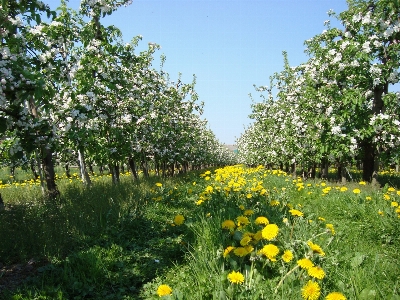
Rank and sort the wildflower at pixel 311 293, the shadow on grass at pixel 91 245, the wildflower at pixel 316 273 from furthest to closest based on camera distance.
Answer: the shadow on grass at pixel 91 245 < the wildflower at pixel 316 273 < the wildflower at pixel 311 293

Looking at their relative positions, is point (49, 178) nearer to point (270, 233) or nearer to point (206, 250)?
point (206, 250)

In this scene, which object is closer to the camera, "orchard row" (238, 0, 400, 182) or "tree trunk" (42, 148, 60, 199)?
"tree trunk" (42, 148, 60, 199)

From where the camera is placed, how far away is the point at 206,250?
3.72m

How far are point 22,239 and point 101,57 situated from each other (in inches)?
209

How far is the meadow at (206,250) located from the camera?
2.87m

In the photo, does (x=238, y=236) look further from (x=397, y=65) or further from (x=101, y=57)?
(x=397, y=65)

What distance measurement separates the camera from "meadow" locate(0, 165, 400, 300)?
2871mm

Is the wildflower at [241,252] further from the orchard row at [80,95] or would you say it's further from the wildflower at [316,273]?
the orchard row at [80,95]

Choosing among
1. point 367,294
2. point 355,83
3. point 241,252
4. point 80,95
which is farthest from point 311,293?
point 355,83

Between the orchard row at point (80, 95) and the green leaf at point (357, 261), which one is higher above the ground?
the orchard row at point (80, 95)

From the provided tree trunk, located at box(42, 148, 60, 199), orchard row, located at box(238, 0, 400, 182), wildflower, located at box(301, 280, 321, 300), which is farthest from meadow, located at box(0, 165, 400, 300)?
orchard row, located at box(238, 0, 400, 182)

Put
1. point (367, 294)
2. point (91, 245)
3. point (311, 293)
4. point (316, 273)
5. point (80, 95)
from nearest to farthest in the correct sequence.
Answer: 1. point (311, 293)
2. point (316, 273)
3. point (367, 294)
4. point (91, 245)
5. point (80, 95)

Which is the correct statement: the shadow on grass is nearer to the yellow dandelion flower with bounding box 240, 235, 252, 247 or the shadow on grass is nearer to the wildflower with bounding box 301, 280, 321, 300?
the yellow dandelion flower with bounding box 240, 235, 252, 247

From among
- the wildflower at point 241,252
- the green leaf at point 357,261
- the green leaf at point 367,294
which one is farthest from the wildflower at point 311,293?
the green leaf at point 357,261
